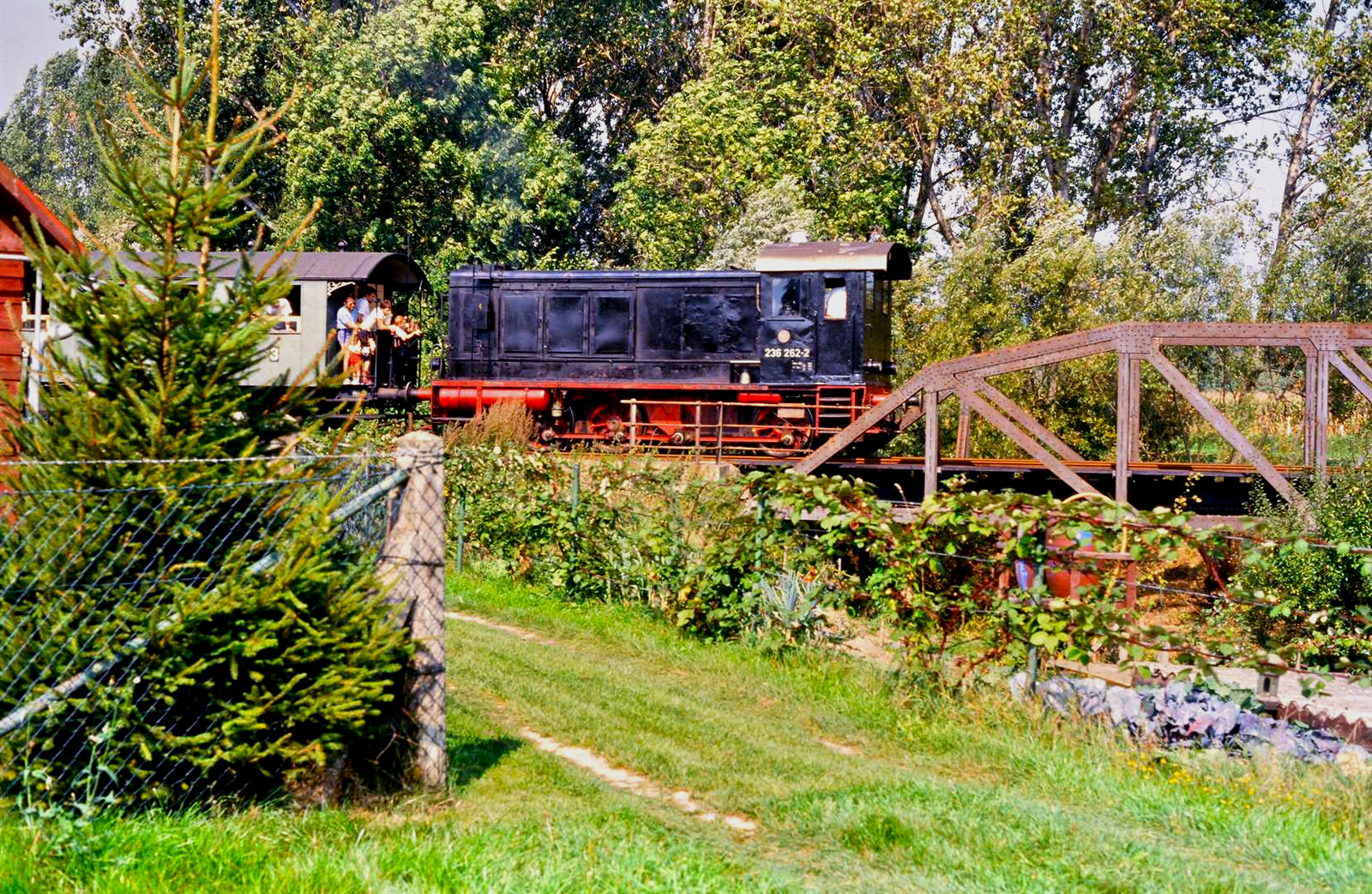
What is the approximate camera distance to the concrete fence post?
5.93 m

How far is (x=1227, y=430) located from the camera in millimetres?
15758

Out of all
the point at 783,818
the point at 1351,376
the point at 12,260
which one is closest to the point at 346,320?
the point at 12,260

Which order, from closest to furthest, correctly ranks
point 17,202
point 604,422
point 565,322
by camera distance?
point 17,202
point 604,422
point 565,322

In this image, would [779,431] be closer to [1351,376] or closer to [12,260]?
[1351,376]

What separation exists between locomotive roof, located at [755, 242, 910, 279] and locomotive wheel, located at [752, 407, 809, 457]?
2.41 m

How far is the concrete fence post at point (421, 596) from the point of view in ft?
19.5

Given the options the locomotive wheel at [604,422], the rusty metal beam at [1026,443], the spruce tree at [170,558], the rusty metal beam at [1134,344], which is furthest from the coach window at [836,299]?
the spruce tree at [170,558]

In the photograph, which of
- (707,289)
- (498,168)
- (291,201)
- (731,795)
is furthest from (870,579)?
(291,201)

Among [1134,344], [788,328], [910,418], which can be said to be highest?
[788,328]

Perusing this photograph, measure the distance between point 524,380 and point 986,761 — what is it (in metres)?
17.2

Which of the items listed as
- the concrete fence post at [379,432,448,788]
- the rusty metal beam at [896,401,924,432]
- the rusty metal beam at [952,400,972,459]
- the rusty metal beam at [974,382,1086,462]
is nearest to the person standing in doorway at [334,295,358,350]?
the rusty metal beam at [896,401,924,432]

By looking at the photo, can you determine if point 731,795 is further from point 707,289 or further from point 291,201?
point 291,201

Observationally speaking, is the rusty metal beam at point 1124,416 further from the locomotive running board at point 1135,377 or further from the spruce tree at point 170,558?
the spruce tree at point 170,558

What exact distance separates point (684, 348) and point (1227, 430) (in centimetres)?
981
